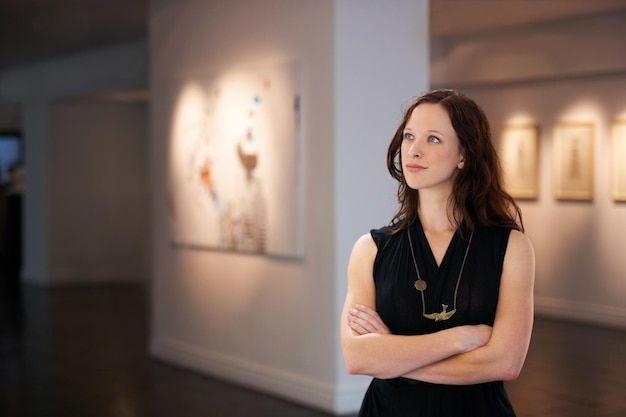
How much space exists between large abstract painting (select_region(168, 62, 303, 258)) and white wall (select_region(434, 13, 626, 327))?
14.7 feet

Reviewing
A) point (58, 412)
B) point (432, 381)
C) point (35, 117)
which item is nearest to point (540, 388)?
point (58, 412)

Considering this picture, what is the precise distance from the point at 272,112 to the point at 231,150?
2.26ft

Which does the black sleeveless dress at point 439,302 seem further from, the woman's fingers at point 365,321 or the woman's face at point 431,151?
the woman's face at point 431,151

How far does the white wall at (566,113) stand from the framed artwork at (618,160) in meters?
0.09

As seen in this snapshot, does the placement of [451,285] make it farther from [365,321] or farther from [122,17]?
[122,17]

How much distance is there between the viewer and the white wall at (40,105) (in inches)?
545

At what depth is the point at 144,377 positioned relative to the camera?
8.18 meters

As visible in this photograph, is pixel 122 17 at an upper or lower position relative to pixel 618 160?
upper

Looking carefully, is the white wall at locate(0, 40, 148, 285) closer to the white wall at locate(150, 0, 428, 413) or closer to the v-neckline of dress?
the white wall at locate(150, 0, 428, 413)

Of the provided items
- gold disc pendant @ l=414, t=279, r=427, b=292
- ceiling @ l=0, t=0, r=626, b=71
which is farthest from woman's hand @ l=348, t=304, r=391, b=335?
ceiling @ l=0, t=0, r=626, b=71

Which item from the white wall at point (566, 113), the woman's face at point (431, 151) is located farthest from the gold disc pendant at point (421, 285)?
the white wall at point (566, 113)

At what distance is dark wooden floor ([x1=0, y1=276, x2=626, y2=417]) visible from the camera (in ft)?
22.9

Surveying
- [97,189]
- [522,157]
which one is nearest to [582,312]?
[522,157]

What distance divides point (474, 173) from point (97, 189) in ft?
44.9
